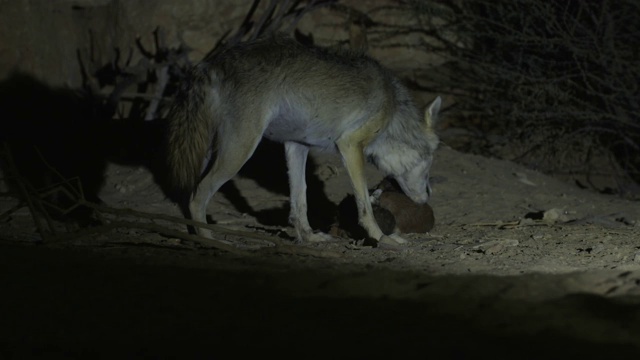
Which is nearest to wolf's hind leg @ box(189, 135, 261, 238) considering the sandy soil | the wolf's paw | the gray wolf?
the gray wolf

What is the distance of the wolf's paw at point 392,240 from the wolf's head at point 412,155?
1.06m

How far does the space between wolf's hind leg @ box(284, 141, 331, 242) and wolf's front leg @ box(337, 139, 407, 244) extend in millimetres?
390

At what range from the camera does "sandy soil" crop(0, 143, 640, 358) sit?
114 inches

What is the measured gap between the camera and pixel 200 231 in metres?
5.80

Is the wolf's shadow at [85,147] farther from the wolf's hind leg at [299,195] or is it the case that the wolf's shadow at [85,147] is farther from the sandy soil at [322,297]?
the sandy soil at [322,297]

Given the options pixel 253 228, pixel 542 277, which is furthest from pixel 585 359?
pixel 253 228

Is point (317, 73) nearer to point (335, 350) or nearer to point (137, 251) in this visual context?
point (137, 251)

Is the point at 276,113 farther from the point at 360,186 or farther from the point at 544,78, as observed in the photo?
the point at 544,78

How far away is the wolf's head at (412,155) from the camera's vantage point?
23.5ft

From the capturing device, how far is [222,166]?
5910mm

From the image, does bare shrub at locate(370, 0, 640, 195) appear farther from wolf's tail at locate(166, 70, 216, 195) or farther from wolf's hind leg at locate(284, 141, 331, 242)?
wolf's tail at locate(166, 70, 216, 195)

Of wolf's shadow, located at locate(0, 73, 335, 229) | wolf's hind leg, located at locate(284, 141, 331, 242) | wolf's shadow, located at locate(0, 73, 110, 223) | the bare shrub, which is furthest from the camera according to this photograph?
the bare shrub

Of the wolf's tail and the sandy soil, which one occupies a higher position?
the wolf's tail

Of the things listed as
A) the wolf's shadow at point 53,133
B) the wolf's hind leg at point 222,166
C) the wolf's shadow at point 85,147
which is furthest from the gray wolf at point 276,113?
the wolf's shadow at point 53,133
